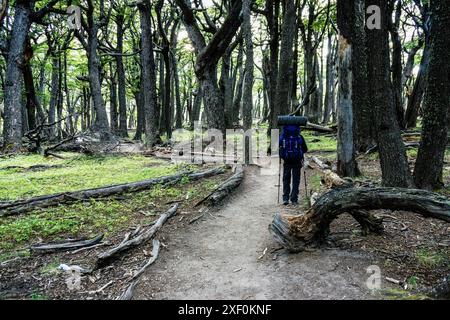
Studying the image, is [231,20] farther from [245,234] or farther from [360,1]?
[245,234]

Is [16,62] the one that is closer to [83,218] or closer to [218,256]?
[83,218]

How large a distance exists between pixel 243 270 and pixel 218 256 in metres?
0.69

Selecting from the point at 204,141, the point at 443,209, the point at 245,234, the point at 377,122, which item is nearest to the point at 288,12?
the point at 204,141

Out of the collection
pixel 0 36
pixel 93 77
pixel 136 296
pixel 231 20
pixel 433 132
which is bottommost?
pixel 136 296

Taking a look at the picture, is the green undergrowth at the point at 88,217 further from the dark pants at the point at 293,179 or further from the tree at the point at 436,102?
the tree at the point at 436,102

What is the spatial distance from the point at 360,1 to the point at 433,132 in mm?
5190

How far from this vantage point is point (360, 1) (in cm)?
984

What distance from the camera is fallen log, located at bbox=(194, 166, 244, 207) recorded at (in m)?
7.82

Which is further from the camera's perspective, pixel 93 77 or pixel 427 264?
A: pixel 93 77

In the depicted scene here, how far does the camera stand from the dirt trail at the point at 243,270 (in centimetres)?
420

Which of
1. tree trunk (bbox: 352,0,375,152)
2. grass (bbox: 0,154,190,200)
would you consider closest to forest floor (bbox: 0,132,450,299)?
grass (bbox: 0,154,190,200)

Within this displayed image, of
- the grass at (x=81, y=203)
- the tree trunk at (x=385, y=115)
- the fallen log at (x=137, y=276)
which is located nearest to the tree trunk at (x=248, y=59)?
the grass at (x=81, y=203)

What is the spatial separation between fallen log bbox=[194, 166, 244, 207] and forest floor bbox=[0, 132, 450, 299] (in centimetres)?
23

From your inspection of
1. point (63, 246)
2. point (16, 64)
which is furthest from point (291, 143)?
point (16, 64)
